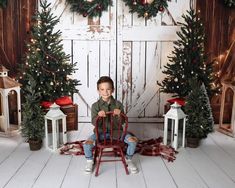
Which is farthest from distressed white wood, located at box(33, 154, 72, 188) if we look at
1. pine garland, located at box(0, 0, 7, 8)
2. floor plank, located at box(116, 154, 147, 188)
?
pine garland, located at box(0, 0, 7, 8)

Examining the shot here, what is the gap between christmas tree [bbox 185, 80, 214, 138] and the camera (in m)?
4.00

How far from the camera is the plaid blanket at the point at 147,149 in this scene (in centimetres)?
382

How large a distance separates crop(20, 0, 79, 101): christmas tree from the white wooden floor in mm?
910

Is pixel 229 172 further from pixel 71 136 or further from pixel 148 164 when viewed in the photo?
pixel 71 136

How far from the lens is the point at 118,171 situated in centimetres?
336

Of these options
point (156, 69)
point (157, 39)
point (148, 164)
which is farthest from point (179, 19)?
point (148, 164)

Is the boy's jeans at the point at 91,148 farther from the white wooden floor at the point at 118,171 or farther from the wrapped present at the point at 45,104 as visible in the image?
the wrapped present at the point at 45,104

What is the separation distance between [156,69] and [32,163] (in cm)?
259

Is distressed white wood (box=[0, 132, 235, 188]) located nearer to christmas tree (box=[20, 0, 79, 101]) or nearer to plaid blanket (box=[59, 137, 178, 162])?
plaid blanket (box=[59, 137, 178, 162])

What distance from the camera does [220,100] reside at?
5.21 metres

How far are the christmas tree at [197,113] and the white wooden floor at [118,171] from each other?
23cm

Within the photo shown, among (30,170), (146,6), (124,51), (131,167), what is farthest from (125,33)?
(30,170)

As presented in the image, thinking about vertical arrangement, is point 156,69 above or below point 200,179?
above

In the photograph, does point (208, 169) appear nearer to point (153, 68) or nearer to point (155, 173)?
point (155, 173)
